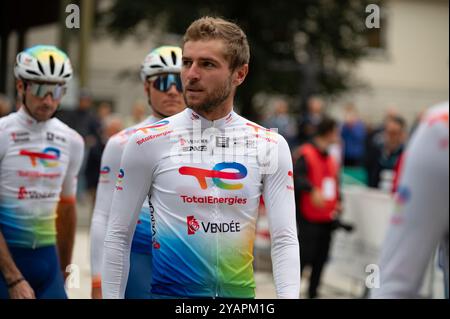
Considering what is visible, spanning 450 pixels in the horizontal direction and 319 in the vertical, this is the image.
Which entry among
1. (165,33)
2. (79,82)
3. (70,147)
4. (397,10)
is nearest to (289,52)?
(165,33)

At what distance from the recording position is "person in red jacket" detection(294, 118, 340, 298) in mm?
12016

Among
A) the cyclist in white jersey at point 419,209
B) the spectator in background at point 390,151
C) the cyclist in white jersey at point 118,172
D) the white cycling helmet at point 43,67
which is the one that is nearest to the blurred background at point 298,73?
the spectator in background at point 390,151

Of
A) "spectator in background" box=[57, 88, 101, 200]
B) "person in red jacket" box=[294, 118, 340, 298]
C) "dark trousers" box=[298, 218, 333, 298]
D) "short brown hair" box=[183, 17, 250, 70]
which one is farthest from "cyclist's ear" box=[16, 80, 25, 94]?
"spectator in background" box=[57, 88, 101, 200]

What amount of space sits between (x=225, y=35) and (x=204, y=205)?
2.56ft

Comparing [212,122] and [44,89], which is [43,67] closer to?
[44,89]

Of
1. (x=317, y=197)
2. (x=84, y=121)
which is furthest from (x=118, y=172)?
(x=84, y=121)

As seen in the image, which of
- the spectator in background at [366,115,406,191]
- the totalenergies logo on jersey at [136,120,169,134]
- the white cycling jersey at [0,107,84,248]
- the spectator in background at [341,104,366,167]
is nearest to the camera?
the totalenergies logo on jersey at [136,120,169,134]

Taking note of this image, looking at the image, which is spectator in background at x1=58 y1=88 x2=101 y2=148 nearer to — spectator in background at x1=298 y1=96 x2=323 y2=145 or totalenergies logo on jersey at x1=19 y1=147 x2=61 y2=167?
spectator in background at x1=298 y1=96 x2=323 y2=145

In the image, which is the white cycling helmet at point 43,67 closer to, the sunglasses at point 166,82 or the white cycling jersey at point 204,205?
the sunglasses at point 166,82

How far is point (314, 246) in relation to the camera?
12.2 metres

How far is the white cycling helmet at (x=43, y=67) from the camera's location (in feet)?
22.1

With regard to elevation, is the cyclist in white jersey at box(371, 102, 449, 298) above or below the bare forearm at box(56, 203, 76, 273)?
above

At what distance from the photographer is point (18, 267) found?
6520 mm
